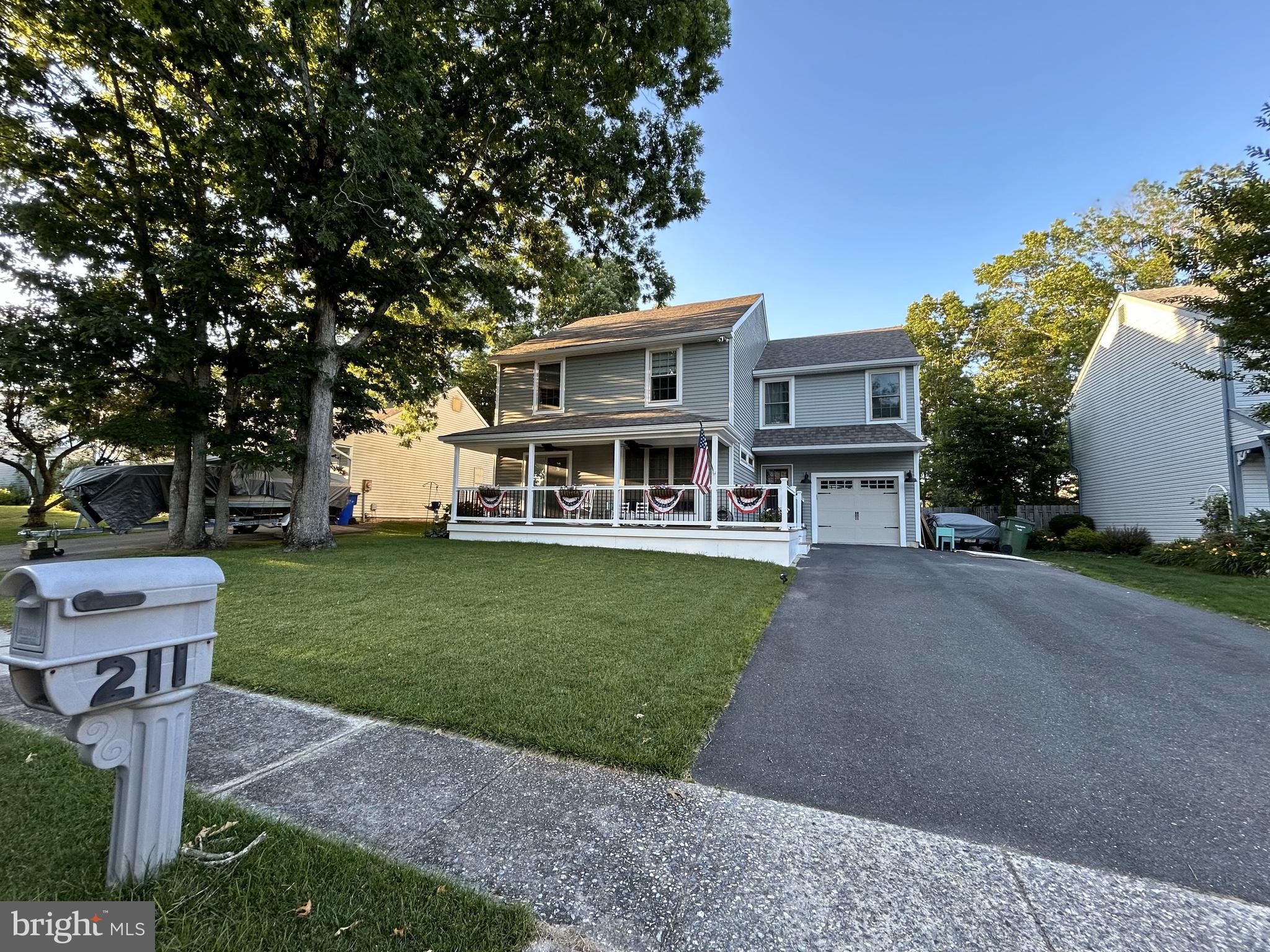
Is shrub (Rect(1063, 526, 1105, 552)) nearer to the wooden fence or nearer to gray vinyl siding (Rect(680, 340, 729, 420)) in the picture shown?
the wooden fence

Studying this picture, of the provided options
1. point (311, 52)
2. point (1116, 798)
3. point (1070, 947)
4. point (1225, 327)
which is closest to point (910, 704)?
point (1116, 798)

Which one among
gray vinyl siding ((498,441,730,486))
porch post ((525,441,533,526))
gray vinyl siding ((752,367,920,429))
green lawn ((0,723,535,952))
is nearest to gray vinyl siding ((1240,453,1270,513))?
gray vinyl siding ((752,367,920,429))

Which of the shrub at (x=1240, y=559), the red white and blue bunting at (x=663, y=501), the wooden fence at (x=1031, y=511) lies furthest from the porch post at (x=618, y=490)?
the wooden fence at (x=1031, y=511)

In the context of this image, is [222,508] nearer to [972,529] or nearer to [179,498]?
[179,498]

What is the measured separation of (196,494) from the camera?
11.4m

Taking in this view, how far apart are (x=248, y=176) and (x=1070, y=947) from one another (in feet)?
45.6

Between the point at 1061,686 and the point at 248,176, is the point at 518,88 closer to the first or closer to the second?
the point at 248,176

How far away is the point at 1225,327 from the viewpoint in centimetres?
768

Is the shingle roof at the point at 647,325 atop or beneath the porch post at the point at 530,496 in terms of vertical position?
atop

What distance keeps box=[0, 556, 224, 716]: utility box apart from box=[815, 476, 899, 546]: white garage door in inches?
631

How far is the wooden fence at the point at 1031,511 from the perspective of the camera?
19047 mm

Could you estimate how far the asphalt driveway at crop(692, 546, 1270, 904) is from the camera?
2303mm

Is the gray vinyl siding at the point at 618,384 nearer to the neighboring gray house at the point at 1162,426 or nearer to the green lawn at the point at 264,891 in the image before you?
the neighboring gray house at the point at 1162,426

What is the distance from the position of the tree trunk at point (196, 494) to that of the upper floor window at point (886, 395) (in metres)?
17.5
